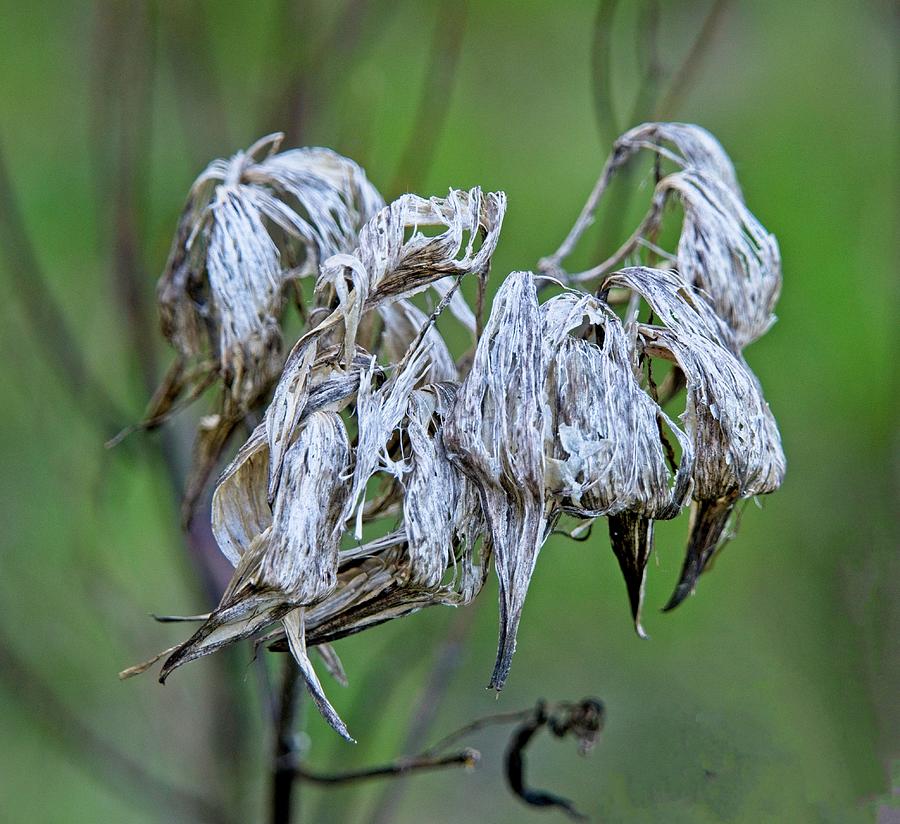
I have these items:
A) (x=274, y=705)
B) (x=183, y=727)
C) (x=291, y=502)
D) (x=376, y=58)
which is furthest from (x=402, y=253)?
(x=376, y=58)

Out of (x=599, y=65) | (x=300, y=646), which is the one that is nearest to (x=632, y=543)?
(x=300, y=646)

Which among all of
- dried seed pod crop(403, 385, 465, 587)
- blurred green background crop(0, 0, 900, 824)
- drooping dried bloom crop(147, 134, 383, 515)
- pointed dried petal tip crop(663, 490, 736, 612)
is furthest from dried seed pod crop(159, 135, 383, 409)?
blurred green background crop(0, 0, 900, 824)

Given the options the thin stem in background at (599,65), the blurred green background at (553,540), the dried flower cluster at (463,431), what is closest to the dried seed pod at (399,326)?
the dried flower cluster at (463,431)

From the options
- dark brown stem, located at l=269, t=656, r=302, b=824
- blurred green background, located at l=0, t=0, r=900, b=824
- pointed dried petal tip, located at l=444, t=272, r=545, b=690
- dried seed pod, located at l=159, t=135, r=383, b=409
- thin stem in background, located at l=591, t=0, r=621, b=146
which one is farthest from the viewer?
blurred green background, located at l=0, t=0, r=900, b=824

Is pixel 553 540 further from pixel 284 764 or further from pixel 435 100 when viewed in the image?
pixel 284 764

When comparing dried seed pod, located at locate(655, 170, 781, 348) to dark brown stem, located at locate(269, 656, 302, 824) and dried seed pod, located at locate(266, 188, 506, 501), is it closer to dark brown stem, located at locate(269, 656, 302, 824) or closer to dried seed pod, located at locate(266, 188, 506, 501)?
dried seed pod, located at locate(266, 188, 506, 501)

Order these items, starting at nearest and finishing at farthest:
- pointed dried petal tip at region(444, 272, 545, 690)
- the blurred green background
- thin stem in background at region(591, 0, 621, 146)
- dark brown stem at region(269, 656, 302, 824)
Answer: pointed dried petal tip at region(444, 272, 545, 690) < dark brown stem at region(269, 656, 302, 824) < thin stem in background at region(591, 0, 621, 146) < the blurred green background

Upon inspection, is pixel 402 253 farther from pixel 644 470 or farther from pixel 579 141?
pixel 579 141

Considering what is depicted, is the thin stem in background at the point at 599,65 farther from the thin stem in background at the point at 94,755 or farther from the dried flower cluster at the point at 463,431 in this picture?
the thin stem in background at the point at 94,755
